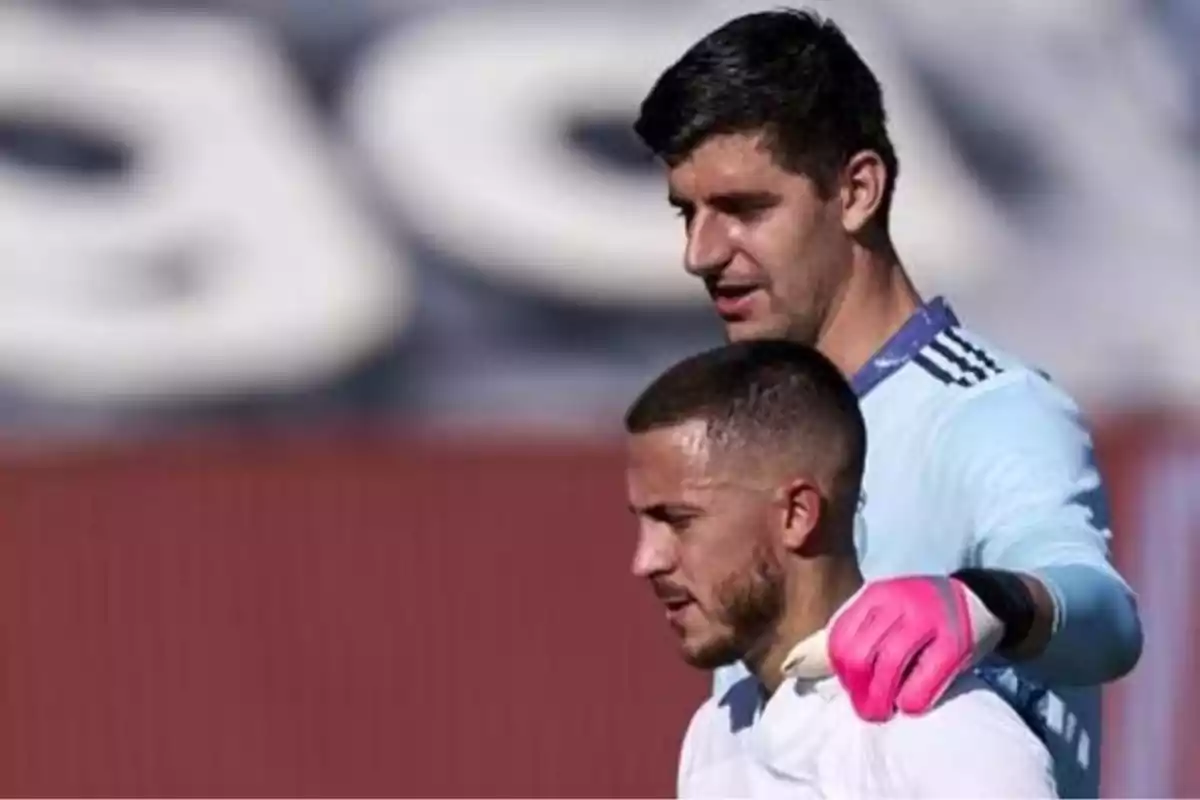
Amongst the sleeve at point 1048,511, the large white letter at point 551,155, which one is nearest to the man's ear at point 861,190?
the sleeve at point 1048,511

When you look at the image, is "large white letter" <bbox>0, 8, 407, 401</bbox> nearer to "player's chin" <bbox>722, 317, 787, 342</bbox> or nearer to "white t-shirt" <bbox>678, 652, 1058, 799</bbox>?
"player's chin" <bbox>722, 317, 787, 342</bbox>

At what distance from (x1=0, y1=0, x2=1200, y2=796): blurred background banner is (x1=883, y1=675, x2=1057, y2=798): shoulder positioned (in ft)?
8.85

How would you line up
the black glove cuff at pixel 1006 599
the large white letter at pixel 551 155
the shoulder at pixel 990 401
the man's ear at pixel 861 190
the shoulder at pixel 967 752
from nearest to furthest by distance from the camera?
the shoulder at pixel 967 752 → the black glove cuff at pixel 1006 599 → the shoulder at pixel 990 401 → the man's ear at pixel 861 190 → the large white letter at pixel 551 155

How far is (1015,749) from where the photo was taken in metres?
1.57

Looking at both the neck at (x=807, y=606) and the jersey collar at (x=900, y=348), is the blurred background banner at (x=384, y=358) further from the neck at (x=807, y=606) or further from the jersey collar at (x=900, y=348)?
the neck at (x=807, y=606)

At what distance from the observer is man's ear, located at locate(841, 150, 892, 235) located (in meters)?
1.98

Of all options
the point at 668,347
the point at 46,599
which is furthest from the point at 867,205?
the point at 46,599

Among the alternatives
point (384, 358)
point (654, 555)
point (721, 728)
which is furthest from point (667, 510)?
point (384, 358)

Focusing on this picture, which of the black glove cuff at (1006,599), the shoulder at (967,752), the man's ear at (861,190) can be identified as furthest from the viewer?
the man's ear at (861,190)

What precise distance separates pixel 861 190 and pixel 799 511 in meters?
0.35

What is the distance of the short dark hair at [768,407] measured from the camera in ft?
5.67

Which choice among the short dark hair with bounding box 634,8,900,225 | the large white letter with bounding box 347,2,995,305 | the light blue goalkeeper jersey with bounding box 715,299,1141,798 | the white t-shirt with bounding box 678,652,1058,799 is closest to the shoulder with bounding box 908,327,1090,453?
the light blue goalkeeper jersey with bounding box 715,299,1141,798

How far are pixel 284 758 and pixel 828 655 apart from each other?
2784mm

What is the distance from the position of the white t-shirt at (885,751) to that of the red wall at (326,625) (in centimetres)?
256
